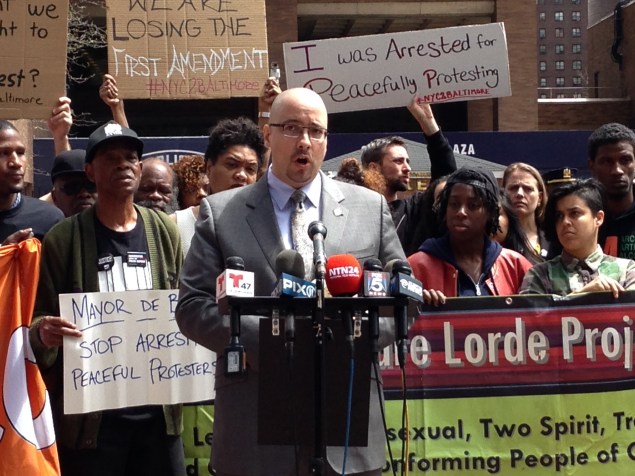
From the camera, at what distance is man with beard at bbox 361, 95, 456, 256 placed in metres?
Answer: 6.58

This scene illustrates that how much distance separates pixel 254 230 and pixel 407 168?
356 cm

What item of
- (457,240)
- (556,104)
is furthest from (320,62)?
(556,104)

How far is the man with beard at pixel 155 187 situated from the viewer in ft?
20.6

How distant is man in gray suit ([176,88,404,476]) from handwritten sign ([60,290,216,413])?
36.7 inches

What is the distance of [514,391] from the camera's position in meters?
5.32

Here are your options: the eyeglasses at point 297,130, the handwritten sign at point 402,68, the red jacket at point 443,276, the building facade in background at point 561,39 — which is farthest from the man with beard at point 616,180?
the building facade in background at point 561,39

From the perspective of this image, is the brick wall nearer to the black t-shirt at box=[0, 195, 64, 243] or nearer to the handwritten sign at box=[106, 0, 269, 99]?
the handwritten sign at box=[106, 0, 269, 99]

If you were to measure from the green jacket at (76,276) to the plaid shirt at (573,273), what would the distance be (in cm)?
175

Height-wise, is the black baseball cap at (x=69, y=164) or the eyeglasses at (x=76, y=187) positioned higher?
the black baseball cap at (x=69, y=164)

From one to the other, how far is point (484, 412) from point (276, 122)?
2.19m

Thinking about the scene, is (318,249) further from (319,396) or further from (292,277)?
(319,396)

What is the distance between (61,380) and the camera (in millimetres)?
4930

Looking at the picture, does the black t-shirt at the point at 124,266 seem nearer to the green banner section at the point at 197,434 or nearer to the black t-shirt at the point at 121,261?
the black t-shirt at the point at 121,261

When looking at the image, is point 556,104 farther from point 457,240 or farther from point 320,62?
point 457,240
